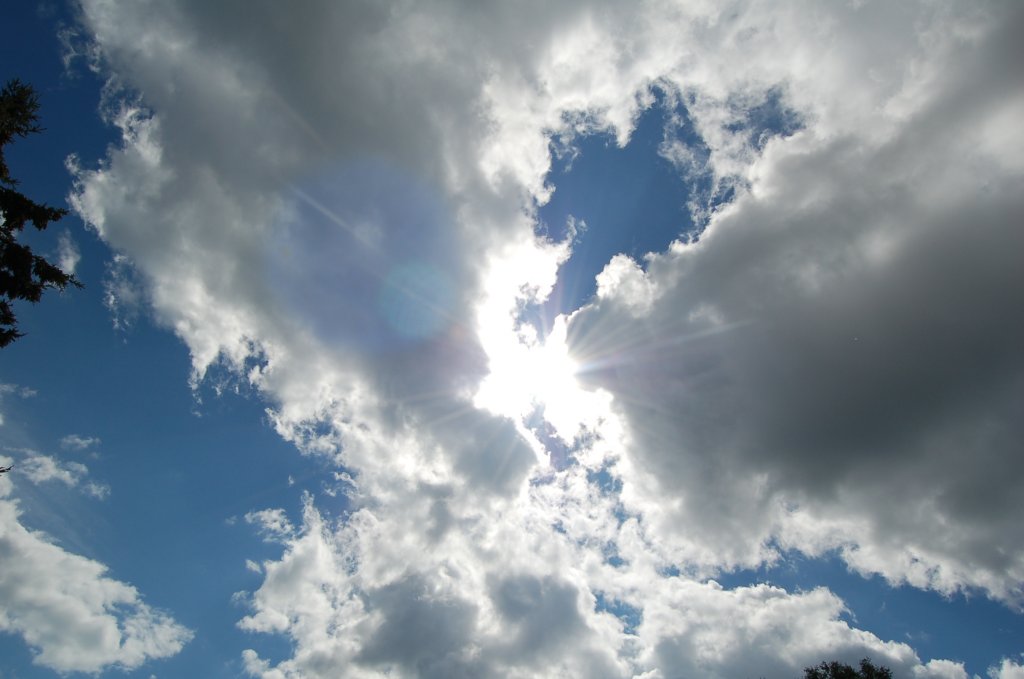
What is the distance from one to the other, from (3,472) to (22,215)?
11.5 m

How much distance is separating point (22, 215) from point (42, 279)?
9.60 feet

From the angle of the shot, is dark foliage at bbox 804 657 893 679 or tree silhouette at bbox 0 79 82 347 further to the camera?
dark foliage at bbox 804 657 893 679

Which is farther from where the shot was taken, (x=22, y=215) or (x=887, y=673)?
(x=887, y=673)

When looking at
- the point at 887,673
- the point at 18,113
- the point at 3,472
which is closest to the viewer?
the point at 3,472

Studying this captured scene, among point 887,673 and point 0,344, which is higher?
point 0,344

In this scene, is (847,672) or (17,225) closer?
(17,225)

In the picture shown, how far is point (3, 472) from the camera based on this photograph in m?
18.6

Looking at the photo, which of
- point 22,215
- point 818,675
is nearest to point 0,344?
point 22,215

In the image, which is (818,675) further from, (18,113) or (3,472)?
(18,113)

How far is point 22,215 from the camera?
70.6 feet

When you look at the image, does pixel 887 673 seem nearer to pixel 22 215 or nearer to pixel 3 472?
pixel 3 472

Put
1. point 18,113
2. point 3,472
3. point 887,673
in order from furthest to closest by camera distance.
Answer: point 887,673 < point 18,113 < point 3,472

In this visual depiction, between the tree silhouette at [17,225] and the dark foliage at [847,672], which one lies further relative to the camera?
the dark foliage at [847,672]

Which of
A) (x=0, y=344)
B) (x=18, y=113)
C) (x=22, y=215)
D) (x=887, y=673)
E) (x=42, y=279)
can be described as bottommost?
(x=887, y=673)
